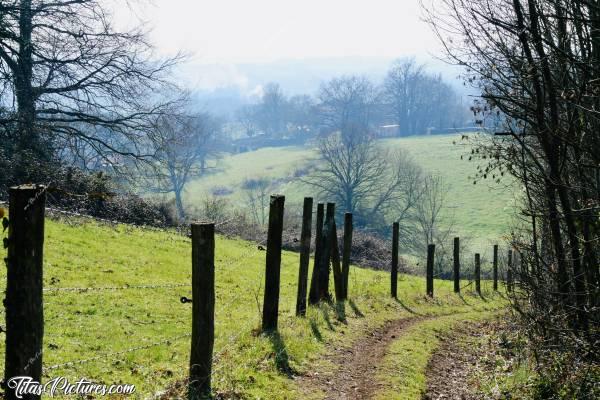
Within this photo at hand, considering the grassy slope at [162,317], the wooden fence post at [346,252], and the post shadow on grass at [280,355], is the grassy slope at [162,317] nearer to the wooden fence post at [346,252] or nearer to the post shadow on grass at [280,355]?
the post shadow on grass at [280,355]

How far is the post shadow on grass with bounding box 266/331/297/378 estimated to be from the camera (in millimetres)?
8188

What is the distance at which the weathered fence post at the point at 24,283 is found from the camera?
411 centimetres

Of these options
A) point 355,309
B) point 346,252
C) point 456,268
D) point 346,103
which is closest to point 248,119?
point 346,103

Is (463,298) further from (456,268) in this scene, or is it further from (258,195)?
(258,195)

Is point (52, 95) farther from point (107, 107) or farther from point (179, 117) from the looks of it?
point (179, 117)

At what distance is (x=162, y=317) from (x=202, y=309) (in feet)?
19.0

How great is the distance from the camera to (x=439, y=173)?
286 ft

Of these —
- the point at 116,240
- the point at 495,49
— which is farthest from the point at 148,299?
the point at 495,49

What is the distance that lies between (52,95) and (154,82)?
482 centimetres

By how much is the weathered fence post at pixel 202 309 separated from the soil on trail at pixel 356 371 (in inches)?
70.9

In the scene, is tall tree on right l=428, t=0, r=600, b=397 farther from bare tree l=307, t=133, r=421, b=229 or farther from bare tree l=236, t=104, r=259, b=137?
bare tree l=236, t=104, r=259, b=137

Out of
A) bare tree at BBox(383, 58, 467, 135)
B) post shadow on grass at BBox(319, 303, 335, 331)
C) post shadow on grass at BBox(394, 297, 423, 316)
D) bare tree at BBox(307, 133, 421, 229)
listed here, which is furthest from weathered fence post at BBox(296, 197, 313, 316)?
bare tree at BBox(383, 58, 467, 135)

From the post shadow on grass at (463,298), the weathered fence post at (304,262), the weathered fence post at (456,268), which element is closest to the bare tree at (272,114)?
the weathered fence post at (456,268)

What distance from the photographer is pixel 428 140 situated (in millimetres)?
116188
